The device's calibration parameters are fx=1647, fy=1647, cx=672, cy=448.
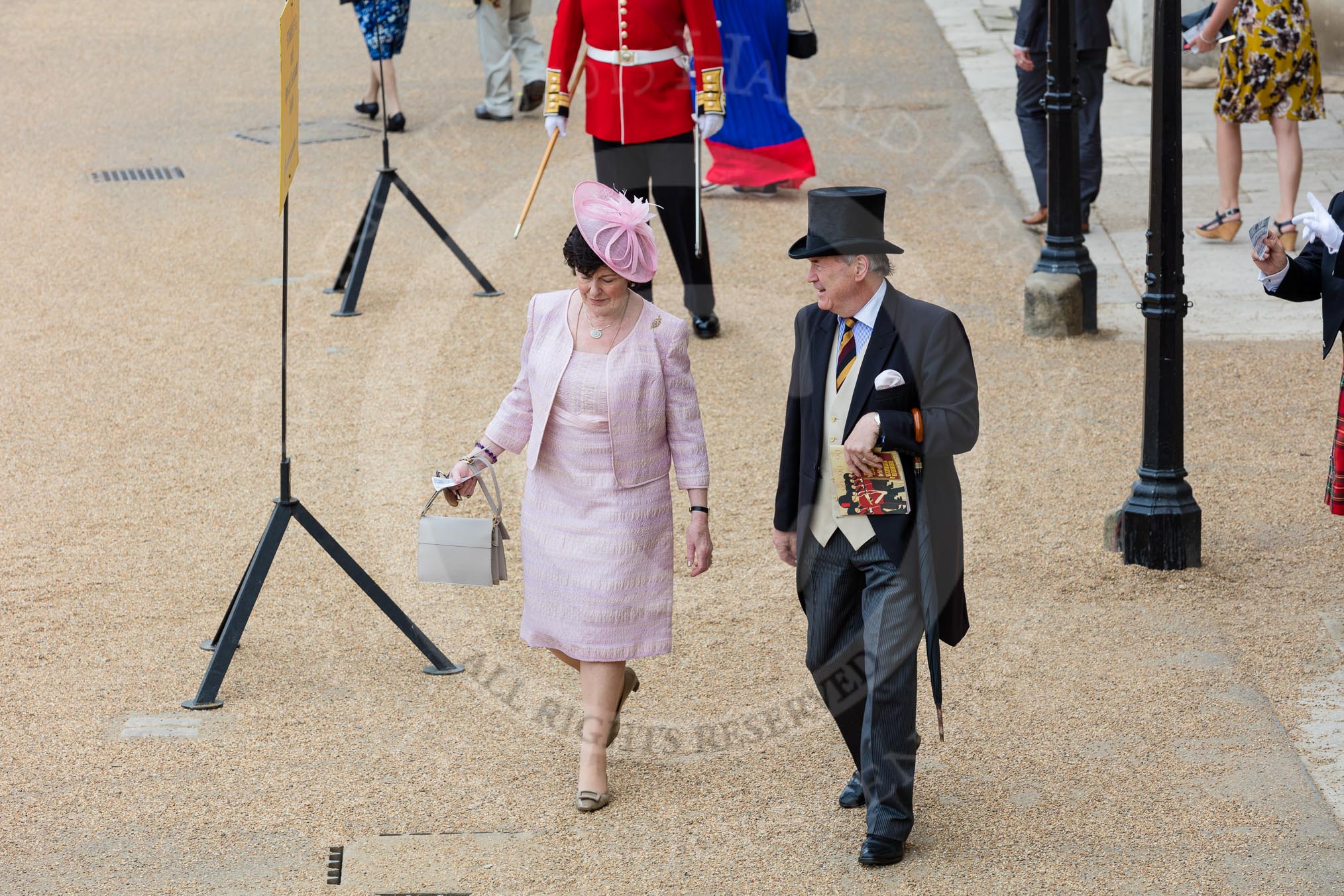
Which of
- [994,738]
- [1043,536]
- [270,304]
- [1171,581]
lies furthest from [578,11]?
[994,738]

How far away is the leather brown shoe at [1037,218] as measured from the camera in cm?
987

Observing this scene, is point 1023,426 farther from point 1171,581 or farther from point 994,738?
point 994,738

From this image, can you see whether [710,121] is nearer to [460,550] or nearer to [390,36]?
[460,550]

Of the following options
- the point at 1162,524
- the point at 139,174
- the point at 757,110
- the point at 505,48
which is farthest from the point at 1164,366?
the point at 139,174

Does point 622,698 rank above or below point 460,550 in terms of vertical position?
below

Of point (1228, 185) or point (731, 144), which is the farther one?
point (731, 144)

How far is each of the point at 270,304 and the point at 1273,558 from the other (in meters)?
5.61

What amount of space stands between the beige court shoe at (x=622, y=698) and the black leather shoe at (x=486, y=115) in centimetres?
887

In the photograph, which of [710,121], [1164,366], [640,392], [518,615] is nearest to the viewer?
[640,392]

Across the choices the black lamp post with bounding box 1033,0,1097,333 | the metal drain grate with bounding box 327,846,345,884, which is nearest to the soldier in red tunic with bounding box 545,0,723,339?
the black lamp post with bounding box 1033,0,1097,333

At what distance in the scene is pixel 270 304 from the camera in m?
9.17

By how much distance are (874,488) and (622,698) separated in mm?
1115

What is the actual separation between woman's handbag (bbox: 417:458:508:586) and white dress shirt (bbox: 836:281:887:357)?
1.21 metres

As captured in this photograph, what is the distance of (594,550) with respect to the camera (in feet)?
14.8
